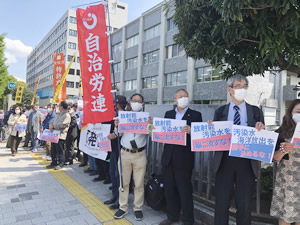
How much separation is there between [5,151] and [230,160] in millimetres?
9575

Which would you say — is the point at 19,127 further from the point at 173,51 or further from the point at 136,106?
the point at 173,51

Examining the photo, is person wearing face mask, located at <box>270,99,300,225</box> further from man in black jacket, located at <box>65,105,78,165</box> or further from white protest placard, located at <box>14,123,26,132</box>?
white protest placard, located at <box>14,123,26,132</box>

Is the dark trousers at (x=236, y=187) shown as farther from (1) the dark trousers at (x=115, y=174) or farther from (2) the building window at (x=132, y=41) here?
(2) the building window at (x=132, y=41)

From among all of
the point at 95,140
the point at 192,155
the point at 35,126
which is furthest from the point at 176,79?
the point at 192,155

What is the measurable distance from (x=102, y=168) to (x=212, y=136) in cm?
363

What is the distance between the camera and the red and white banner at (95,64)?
3727 mm

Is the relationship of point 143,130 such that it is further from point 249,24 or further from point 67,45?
point 67,45

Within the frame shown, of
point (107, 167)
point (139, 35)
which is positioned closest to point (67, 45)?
point (139, 35)

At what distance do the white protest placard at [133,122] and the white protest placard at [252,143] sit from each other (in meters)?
1.50

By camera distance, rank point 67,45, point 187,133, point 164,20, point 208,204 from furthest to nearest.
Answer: point 67,45, point 164,20, point 208,204, point 187,133

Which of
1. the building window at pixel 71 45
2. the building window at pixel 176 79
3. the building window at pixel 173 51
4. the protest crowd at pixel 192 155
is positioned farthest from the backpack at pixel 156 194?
the building window at pixel 71 45

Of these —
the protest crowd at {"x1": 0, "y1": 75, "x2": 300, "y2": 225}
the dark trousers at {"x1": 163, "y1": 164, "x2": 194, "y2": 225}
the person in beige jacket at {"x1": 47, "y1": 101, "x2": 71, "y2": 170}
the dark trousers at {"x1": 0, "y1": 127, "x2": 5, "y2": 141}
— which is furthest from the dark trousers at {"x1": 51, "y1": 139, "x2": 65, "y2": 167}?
the dark trousers at {"x1": 0, "y1": 127, "x2": 5, "y2": 141}

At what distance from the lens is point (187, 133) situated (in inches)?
123

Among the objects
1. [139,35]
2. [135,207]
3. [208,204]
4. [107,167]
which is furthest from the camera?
[139,35]
